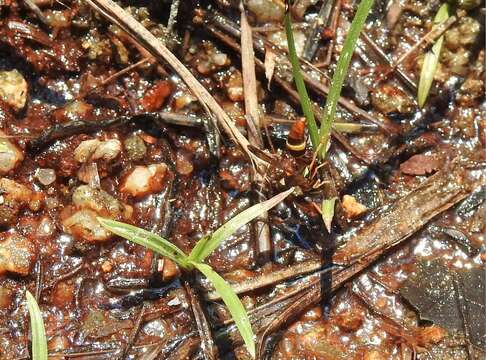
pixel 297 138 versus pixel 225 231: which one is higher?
pixel 297 138

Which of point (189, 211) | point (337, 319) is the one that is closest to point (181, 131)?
point (189, 211)

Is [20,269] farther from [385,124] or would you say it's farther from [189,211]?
[385,124]

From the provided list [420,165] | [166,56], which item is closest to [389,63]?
[420,165]

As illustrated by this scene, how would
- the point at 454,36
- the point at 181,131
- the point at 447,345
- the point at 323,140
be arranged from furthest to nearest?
the point at 454,36 < the point at 181,131 < the point at 447,345 < the point at 323,140

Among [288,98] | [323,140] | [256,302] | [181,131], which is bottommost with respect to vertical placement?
[256,302]

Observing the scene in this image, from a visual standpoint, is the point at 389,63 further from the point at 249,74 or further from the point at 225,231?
the point at 225,231

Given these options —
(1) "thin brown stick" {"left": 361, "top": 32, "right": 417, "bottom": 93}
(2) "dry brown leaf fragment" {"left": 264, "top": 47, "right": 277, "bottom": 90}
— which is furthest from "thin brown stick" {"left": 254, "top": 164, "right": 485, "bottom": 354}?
(2) "dry brown leaf fragment" {"left": 264, "top": 47, "right": 277, "bottom": 90}
